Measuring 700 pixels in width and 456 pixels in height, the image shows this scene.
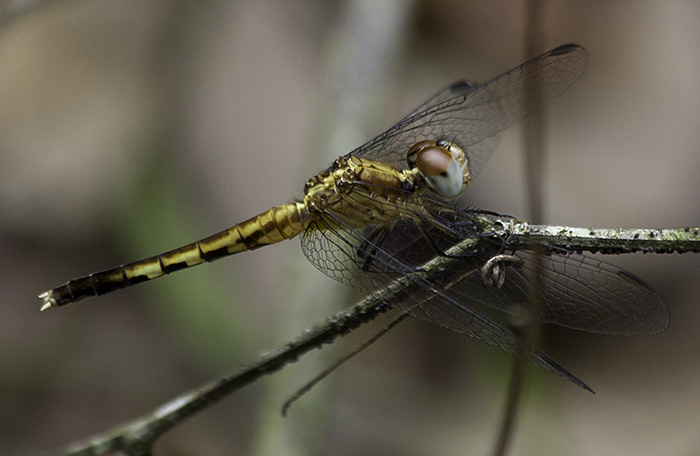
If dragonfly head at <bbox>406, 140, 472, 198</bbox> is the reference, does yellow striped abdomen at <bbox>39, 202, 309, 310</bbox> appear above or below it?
below

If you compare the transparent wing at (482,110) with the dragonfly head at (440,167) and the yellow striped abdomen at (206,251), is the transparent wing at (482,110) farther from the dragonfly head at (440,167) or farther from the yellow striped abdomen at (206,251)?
the yellow striped abdomen at (206,251)

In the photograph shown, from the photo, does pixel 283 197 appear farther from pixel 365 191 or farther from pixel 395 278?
pixel 395 278

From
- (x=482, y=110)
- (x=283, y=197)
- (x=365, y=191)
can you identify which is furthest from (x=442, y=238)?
(x=283, y=197)

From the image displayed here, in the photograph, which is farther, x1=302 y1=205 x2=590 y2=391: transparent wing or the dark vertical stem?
x1=302 y1=205 x2=590 y2=391: transparent wing

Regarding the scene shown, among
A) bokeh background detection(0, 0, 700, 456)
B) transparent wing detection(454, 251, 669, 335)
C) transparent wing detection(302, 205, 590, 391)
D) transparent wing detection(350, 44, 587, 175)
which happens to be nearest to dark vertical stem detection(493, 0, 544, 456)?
transparent wing detection(302, 205, 590, 391)

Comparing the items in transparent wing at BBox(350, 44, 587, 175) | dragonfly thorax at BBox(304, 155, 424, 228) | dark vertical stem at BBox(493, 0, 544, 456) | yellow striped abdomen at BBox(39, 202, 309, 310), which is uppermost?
transparent wing at BBox(350, 44, 587, 175)

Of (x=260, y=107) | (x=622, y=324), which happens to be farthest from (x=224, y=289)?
(x=622, y=324)

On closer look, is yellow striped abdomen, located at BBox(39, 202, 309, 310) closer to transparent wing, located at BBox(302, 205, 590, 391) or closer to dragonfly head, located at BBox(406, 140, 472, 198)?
transparent wing, located at BBox(302, 205, 590, 391)
